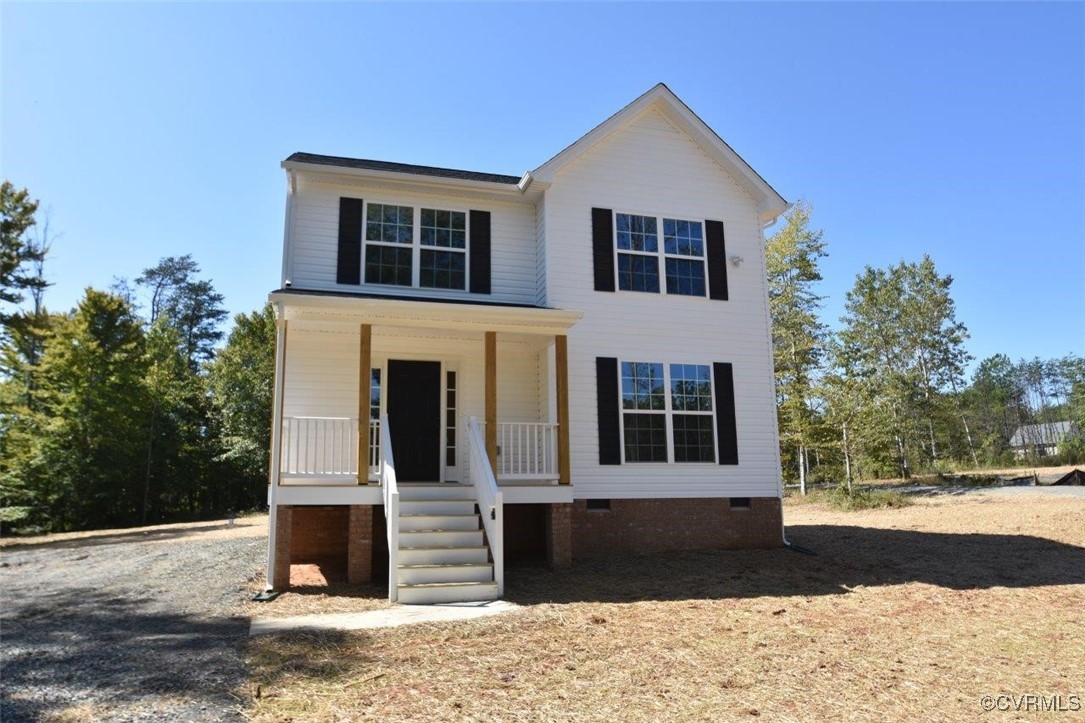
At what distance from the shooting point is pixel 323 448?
9.99 metres

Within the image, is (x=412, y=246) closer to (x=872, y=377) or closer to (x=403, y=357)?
(x=403, y=357)

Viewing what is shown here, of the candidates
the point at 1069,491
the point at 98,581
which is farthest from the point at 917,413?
the point at 98,581

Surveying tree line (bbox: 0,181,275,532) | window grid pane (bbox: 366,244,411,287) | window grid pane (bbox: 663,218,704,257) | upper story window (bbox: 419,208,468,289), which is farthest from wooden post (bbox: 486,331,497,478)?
tree line (bbox: 0,181,275,532)

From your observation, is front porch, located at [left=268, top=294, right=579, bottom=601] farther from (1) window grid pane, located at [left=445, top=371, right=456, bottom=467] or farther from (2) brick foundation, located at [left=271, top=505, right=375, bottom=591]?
(2) brick foundation, located at [left=271, top=505, right=375, bottom=591]

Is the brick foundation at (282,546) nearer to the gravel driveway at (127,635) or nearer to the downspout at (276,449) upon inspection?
the downspout at (276,449)

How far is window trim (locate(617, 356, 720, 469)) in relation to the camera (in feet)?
38.8

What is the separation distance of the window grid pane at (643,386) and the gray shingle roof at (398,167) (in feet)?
12.9

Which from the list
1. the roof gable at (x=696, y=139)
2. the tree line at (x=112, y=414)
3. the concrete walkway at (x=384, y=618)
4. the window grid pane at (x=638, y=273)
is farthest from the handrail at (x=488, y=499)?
the tree line at (x=112, y=414)

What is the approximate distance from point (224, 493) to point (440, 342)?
23924 mm

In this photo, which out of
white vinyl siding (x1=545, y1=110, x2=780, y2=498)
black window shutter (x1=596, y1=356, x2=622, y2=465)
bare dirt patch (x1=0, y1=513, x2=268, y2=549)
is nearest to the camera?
black window shutter (x1=596, y1=356, x2=622, y2=465)

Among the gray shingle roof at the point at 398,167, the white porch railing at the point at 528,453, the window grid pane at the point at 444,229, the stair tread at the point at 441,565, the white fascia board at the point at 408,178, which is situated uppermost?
the gray shingle roof at the point at 398,167

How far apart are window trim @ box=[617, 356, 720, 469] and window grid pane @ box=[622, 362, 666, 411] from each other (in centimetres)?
5

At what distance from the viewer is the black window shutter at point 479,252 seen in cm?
1204

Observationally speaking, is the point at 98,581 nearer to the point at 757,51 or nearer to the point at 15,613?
the point at 15,613
